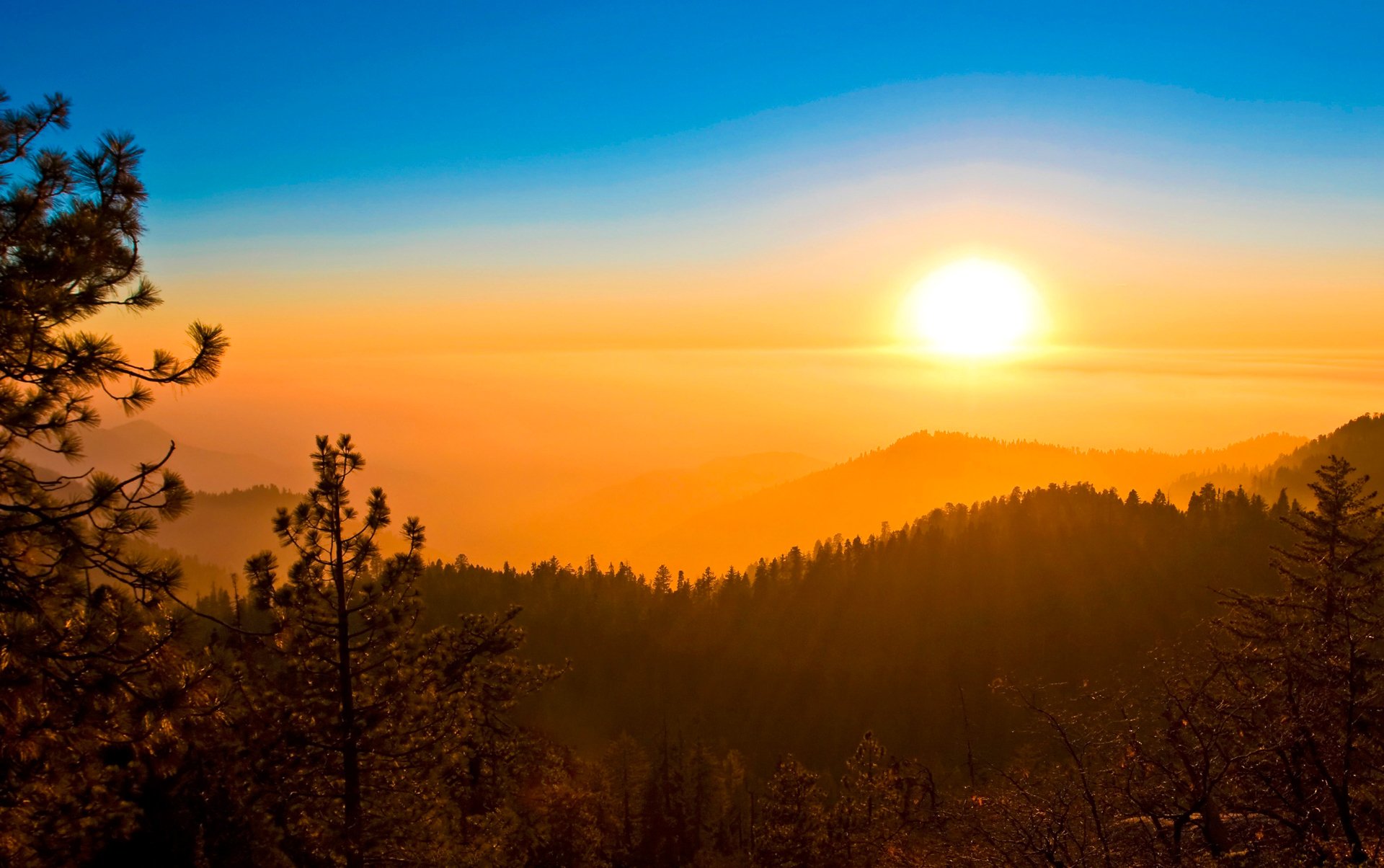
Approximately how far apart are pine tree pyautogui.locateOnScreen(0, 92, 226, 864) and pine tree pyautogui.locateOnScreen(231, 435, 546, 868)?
6070 mm

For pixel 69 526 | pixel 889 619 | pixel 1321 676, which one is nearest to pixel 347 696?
pixel 69 526

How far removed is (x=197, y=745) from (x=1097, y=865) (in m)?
12.1

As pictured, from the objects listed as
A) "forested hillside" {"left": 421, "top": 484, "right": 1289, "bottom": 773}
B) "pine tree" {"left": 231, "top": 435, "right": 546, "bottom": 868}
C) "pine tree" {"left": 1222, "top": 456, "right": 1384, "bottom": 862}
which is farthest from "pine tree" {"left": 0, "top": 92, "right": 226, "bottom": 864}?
"forested hillside" {"left": 421, "top": 484, "right": 1289, "bottom": 773}

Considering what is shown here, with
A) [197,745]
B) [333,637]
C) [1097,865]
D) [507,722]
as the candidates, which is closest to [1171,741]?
[1097,865]

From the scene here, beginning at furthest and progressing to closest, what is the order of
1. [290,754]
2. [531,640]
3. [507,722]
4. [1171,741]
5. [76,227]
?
[531,640], [507,722], [290,754], [1171,741], [76,227]

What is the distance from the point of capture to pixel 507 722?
→ 2752cm

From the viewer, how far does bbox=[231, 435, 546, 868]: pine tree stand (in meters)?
15.5

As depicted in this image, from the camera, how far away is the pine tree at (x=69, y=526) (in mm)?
7961

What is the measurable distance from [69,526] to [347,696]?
9.17 metres

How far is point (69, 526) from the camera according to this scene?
8234 mm

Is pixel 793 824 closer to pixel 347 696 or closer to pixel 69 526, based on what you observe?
pixel 347 696

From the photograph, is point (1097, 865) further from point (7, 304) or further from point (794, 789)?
point (794, 789)

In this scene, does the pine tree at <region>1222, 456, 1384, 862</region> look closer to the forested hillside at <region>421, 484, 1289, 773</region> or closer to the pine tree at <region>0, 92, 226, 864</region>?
the pine tree at <region>0, 92, 226, 864</region>

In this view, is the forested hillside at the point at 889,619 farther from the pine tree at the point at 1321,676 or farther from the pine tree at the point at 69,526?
the pine tree at the point at 69,526
